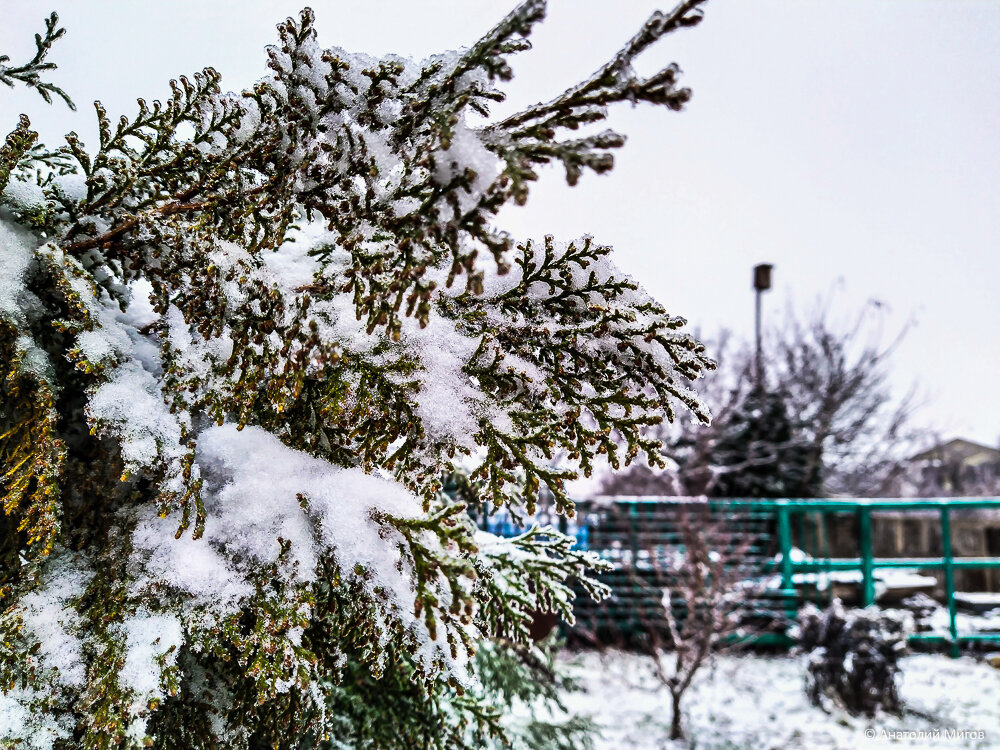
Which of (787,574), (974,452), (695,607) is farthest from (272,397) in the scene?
(974,452)

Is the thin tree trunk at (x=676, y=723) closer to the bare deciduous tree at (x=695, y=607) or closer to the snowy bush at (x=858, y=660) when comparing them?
the bare deciduous tree at (x=695, y=607)

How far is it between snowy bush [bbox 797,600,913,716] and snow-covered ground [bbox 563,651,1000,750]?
0.52ft

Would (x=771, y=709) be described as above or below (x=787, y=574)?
below

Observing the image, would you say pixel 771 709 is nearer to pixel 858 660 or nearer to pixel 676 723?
pixel 858 660

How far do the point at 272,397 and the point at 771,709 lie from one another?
7262mm

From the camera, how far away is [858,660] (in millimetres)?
6703

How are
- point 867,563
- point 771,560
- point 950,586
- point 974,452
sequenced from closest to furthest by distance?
1. point 950,586
2. point 867,563
3. point 771,560
4. point 974,452

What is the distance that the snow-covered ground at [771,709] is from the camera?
6129 mm

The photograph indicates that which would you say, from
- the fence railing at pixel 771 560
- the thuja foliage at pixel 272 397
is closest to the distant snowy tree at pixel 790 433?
the fence railing at pixel 771 560

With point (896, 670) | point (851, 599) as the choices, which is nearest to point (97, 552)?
point (896, 670)

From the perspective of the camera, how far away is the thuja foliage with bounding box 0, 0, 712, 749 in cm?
126

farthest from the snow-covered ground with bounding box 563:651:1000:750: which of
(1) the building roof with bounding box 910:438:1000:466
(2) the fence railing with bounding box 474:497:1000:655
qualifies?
(1) the building roof with bounding box 910:438:1000:466

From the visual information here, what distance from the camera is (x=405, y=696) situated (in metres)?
2.16

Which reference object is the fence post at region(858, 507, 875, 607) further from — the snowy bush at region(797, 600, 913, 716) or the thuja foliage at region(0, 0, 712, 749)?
the thuja foliage at region(0, 0, 712, 749)
